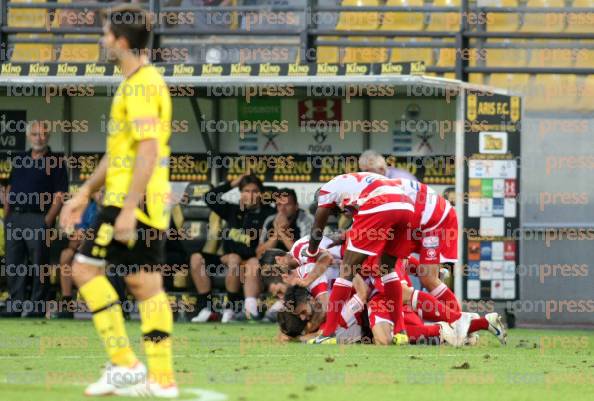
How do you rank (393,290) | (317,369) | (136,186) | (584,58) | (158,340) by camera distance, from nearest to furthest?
(136,186) < (158,340) < (317,369) < (393,290) < (584,58)

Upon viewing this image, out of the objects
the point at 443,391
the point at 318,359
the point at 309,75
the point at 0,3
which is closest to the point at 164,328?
the point at 443,391

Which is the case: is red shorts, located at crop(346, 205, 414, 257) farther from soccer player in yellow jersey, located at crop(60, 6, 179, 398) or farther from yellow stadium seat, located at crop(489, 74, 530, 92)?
yellow stadium seat, located at crop(489, 74, 530, 92)

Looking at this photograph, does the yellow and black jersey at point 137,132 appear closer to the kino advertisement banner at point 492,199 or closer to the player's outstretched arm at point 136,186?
the player's outstretched arm at point 136,186

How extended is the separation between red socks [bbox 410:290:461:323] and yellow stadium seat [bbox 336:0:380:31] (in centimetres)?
658

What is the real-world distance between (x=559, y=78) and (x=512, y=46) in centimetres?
78

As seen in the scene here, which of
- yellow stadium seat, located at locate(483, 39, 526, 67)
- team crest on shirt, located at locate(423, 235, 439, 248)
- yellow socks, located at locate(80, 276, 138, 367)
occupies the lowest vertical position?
yellow socks, located at locate(80, 276, 138, 367)

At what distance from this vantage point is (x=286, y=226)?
18281mm

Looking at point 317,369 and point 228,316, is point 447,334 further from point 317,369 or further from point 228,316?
point 228,316

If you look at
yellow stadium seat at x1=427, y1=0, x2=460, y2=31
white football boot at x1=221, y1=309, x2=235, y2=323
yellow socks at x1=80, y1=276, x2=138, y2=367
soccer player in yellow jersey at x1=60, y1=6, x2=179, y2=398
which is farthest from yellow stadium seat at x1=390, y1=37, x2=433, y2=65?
yellow socks at x1=80, y1=276, x2=138, y2=367

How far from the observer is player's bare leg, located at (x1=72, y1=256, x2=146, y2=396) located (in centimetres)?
828

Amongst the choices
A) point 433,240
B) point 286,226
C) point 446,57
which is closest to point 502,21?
point 446,57

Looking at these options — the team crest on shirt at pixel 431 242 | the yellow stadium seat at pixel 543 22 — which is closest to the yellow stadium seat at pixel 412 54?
the yellow stadium seat at pixel 543 22

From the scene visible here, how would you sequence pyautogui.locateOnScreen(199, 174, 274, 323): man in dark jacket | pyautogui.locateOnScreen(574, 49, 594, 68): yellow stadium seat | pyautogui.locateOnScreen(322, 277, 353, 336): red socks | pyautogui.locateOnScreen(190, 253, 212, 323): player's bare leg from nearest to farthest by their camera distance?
pyautogui.locateOnScreen(322, 277, 353, 336): red socks → pyautogui.locateOnScreen(199, 174, 274, 323): man in dark jacket → pyautogui.locateOnScreen(190, 253, 212, 323): player's bare leg → pyautogui.locateOnScreen(574, 49, 594, 68): yellow stadium seat

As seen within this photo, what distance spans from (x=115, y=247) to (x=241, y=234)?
33.9 feet
